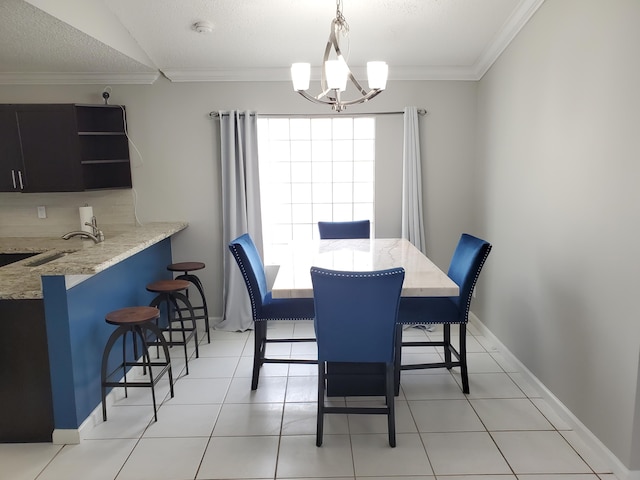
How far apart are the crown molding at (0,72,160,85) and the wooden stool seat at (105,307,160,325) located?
2180 millimetres

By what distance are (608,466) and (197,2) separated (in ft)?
11.5

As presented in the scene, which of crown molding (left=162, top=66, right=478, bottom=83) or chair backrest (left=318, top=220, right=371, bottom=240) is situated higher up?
crown molding (left=162, top=66, right=478, bottom=83)

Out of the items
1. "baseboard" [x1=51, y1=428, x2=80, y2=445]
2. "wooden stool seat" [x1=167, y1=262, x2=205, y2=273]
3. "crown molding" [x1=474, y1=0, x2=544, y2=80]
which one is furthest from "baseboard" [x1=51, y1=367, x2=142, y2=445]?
"crown molding" [x1=474, y1=0, x2=544, y2=80]

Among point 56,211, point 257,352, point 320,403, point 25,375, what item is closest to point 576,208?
point 320,403

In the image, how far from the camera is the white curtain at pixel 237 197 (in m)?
3.96

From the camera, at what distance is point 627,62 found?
6.64 ft

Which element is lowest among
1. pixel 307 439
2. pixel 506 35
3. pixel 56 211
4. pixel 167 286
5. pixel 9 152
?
pixel 307 439

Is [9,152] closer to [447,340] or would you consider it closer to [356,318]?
[356,318]

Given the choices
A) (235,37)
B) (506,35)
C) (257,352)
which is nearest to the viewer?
(257,352)

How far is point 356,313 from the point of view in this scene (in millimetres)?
2232

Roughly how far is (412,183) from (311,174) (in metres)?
0.96

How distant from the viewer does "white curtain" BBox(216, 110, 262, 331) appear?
156 inches

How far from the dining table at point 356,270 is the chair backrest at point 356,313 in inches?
5.9

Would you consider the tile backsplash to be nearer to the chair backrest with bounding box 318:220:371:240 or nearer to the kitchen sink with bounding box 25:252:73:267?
the kitchen sink with bounding box 25:252:73:267
